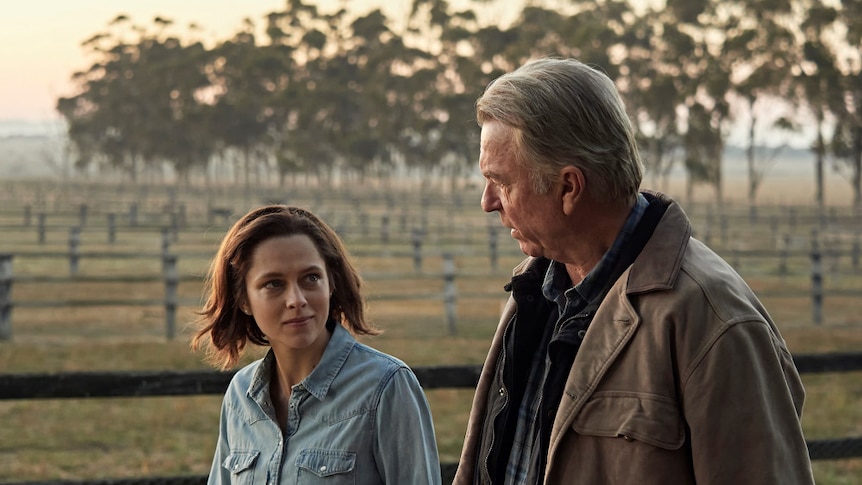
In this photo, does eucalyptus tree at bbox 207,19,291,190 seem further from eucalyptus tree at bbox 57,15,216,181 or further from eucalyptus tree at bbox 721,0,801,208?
eucalyptus tree at bbox 721,0,801,208

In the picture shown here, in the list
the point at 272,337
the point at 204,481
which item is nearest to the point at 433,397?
the point at 204,481

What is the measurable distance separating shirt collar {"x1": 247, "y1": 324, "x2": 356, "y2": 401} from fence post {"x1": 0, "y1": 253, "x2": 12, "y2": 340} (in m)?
10.0

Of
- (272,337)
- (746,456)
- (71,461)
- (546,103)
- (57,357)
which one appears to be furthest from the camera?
(57,357)

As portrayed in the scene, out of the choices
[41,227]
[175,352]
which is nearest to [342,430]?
[175,352]

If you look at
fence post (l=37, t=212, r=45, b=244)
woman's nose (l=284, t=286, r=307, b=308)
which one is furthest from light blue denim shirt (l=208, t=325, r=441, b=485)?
fence post (l=37, t=212, r=45, b=244)

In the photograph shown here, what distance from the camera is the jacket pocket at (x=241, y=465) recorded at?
2281mm

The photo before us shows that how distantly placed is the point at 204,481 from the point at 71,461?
3.21 metres

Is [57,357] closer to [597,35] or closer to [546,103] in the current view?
[546,103]

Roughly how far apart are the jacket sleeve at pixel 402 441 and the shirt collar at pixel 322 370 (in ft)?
0.42

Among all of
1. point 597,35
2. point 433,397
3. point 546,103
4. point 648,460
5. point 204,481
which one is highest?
point 597,35

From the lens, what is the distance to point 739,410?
1735mm

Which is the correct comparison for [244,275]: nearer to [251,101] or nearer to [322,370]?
[322,370]

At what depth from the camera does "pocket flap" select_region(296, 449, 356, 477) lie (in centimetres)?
218

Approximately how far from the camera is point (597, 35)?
150 ft
